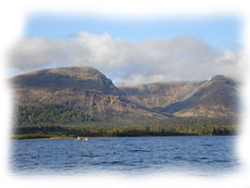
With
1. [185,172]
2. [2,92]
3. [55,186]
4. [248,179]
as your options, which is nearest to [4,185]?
[55,186]

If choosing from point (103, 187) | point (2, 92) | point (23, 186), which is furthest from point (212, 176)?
point (2, 92)

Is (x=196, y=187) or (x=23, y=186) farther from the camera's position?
(x=23, y=186)

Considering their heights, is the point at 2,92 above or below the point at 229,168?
above

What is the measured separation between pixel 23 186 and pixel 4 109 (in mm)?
27602

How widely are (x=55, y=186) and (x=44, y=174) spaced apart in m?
17.0

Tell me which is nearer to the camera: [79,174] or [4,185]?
[4,185]

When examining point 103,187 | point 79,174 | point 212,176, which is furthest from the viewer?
point 79,174

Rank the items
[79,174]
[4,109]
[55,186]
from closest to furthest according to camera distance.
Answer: [55,186], [79,174], [4,109]

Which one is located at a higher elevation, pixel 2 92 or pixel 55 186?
pixel 2 92

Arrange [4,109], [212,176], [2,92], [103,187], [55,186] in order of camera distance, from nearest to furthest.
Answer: [103,187] → [55,186] → [212,176] → [2,92] → [4,109]

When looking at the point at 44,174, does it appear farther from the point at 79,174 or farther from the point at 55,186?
the point at 55,186

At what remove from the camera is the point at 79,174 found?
62.7 m

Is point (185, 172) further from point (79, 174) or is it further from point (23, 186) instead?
point (23, 186)

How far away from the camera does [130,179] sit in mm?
54406
